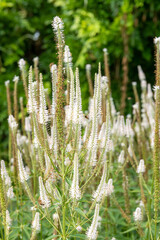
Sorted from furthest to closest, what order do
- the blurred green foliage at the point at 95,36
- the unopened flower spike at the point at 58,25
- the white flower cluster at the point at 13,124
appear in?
the blurred green foliage at the point at 95,36
the white flower cluster at the point at 13,124
the unopened flower spike at the point at 58,25

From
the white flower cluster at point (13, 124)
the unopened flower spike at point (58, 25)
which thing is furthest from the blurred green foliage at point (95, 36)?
the unopened flower spike at point (58, 25)

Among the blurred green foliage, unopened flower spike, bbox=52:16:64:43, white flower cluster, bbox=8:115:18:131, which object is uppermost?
the blurred green foliage

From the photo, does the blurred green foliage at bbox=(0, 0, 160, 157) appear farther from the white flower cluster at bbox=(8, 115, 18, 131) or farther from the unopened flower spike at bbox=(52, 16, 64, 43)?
the unopened flower spike at bbox=(52, 16, 64, 43)

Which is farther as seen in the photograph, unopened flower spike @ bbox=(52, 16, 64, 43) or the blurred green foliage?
the blurred green foliage

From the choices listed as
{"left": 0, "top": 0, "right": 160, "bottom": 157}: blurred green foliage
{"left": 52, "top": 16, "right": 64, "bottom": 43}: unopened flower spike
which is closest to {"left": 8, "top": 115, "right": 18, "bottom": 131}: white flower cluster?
{"left": 52, "top": 16, "right": 64, "bottom": 43}: unopened flower spike

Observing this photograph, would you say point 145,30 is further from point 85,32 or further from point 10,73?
point 10,73

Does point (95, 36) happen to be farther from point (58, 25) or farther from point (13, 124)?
point (58, 25)

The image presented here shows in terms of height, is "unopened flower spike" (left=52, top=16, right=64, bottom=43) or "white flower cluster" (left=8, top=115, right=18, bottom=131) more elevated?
"unopened flower spike" (left=52, top=16, right=64, bottom=43)

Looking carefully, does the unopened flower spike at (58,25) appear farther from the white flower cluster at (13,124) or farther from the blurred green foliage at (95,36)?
the blurred green foliage at (95,36)

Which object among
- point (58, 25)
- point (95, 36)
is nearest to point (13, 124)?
point (58, 25)

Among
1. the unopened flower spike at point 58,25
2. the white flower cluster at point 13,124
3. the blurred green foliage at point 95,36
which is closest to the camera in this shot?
the unopened flower spike at point 58,25

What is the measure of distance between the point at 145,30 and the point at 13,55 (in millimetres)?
3180

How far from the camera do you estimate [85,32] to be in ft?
21.5

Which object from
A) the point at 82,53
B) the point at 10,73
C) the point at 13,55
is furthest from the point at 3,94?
the point at 82,53
